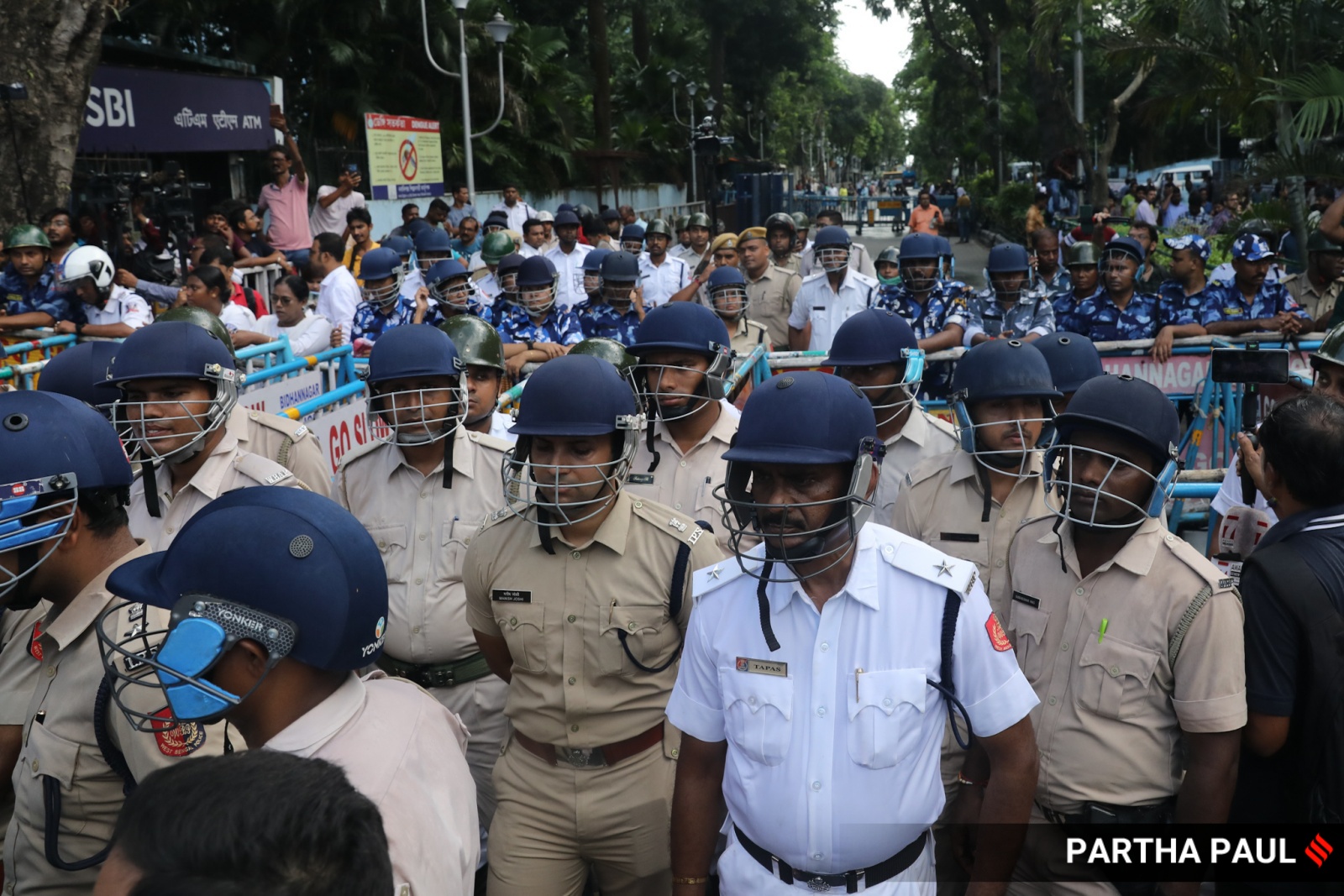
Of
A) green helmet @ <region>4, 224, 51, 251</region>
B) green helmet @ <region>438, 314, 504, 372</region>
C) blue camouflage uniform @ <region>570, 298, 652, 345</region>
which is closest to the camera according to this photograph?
green helmet @ <region>438, 314, 504, 372</region>

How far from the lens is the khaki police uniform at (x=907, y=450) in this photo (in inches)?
188

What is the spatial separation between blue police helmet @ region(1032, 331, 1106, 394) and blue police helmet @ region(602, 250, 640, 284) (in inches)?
183

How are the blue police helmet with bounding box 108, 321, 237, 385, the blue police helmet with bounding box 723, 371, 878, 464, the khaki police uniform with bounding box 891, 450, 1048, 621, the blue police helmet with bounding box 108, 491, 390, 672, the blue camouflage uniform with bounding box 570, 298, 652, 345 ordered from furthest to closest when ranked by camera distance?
1. the blue camouflage uniform with bounding box 570, 298, 652, 345
2. the blue police helmet with bounding box 108, 321, 237, 385
3. the khaki police uniform with bounding box 891, 450, 1048, 621
4. the blue police helmet with bounding box 723, 371, 878, 464
5. the blue police helmet with bounding box 108, 491, 390, 672

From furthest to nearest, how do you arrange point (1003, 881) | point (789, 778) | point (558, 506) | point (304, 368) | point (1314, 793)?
point (304, 368)
point (558, 506)
point (1314, 793)
point (1003, 881)
point (789, 778)

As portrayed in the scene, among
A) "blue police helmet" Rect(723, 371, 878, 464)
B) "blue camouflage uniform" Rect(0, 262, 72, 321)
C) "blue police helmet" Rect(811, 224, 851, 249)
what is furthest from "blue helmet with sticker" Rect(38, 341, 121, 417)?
"blue police helmet" Rect(811, 224, 851, 249)

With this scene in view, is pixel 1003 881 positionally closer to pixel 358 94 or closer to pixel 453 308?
pixel 453 308

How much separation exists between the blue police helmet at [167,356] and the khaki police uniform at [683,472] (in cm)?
166

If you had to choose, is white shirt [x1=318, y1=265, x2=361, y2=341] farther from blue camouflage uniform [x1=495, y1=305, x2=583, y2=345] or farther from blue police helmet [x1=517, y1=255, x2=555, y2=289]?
blue police helmet [x1=517, y1=255, x2=555, y2=289]

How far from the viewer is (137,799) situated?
147cm

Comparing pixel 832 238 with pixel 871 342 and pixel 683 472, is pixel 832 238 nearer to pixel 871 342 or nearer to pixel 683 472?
pixel 871 342

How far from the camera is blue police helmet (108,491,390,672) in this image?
2113mm

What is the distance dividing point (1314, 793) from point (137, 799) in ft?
9.24

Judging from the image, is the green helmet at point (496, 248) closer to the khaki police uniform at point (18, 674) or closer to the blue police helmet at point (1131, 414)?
the khaki police uniform at point (18, 674)

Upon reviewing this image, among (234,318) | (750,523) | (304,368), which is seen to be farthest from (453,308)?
(750,523)
